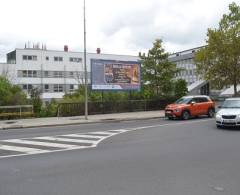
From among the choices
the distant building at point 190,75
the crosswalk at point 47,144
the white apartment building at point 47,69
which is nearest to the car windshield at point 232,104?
the crosswalk at point 47,144

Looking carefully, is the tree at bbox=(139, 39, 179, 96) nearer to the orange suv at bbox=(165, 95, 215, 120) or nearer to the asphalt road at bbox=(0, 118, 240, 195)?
the orange suv at bbox=(165, 95, 215, 120)

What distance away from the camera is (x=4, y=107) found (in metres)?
25.8

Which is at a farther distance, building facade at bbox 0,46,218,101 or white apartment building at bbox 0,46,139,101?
white apartment building at bbox 0,46,139,101

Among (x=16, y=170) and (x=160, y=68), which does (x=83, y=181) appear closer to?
(x=16, y=170)

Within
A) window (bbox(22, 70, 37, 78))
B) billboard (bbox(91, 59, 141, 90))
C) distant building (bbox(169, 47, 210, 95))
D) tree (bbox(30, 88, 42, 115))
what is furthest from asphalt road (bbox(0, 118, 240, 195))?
window (bbox(22, 70, 37, 78))

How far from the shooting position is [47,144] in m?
13.3

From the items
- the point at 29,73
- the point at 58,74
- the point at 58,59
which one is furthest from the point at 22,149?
the point at 58,59

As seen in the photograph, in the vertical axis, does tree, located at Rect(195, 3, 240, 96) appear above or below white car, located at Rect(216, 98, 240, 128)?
→ above

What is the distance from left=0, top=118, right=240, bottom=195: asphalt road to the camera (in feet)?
22.8

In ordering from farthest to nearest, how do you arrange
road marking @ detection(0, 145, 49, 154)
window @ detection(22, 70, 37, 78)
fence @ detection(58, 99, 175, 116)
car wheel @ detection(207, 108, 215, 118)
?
window @ detection(22, 70, 37, 78) → fence @ detection(58, 99, 175, 116) → car wheel @ detection(207, 108, 215, 118) → road marking @ detection(0, 145, 49, 154)

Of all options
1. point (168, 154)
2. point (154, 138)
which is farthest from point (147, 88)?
point (168, 154)

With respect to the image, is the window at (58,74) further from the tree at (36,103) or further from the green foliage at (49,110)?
the green foliage at (49,110)

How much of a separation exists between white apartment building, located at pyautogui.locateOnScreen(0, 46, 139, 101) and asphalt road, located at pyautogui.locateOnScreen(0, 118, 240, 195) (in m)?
57.9

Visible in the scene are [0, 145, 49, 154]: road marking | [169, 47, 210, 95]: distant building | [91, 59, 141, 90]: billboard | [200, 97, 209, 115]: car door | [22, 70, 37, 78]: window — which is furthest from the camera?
[22, 70, 37, 78]: window
